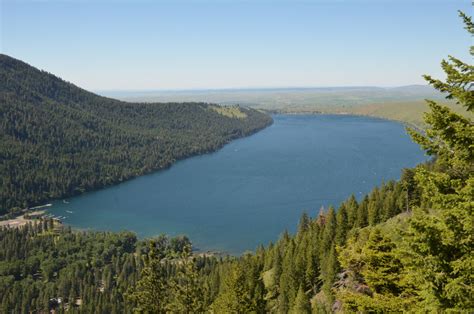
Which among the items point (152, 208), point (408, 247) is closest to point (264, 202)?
point (152, 208)

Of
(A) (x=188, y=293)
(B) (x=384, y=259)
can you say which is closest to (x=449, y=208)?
(B) (x=384, y=259)

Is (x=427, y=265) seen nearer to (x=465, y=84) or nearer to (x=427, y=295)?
(x=427, y=295)

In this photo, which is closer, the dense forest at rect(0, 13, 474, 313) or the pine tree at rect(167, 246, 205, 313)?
the dense forest at rect(0, 13, 474, 313)

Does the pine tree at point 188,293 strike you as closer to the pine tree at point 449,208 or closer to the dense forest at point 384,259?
the dense forest at point 384,259

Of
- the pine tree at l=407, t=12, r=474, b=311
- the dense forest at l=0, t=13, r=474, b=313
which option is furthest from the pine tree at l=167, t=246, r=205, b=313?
the pine tree at l=407, t=12, r=474, b=311

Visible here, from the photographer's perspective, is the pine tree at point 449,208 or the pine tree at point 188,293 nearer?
the pine tree at point 449,208

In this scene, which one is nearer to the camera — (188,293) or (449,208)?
(449,208)

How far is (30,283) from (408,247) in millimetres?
136157

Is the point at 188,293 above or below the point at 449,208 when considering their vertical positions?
below

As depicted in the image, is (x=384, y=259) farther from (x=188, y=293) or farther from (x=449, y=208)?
(x=188, y=293)

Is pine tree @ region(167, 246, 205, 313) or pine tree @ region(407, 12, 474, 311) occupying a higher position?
pine tree @ region(407, 12, 474, 311)

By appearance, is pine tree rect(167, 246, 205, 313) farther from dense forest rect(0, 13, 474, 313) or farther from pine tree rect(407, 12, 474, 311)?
pine tree rect(407, 12, 474, 311)

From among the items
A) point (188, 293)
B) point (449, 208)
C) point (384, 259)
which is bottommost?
point (188, 293)

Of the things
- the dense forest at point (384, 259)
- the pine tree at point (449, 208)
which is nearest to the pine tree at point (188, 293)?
the dense forest at point (384, 259)
